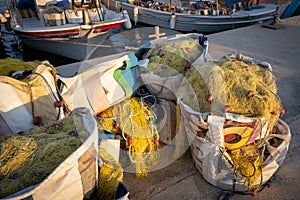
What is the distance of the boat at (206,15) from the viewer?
1130 centimetres

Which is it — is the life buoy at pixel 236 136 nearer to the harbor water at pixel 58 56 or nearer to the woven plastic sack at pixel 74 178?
the woven plastic sack at pixel 74 178

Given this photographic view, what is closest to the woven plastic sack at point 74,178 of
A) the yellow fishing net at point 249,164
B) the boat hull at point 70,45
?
the yellow fishing net at point 249,164

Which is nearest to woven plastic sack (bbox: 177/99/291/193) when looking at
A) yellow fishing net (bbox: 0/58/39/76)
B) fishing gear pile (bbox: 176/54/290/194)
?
fishing gear pile (bbox: 176/54/290/194)

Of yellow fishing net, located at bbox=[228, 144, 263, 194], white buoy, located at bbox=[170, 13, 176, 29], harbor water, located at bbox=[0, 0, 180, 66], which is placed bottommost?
→ harbor water, located at bbox=[0, 0, 180, 66]

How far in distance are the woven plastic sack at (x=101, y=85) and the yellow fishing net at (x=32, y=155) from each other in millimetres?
780

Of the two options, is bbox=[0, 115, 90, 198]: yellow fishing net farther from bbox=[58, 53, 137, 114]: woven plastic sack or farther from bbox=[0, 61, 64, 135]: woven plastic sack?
bbox=[58, 53, 137, 114]: woven plastic sack

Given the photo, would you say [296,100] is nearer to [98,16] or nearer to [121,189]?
[121,189]

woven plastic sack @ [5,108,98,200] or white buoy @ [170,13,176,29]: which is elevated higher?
woven plastic sack @ [5,108,98,200]

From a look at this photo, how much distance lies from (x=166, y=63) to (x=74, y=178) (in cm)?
197

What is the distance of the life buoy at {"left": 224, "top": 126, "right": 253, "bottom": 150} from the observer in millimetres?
2459

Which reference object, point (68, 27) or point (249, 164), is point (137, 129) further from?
point (68, 27)

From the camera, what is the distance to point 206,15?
1142cm

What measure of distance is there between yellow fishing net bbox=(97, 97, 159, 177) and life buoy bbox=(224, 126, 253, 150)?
0.84 metres

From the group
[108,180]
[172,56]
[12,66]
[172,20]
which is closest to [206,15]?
[172,20]
